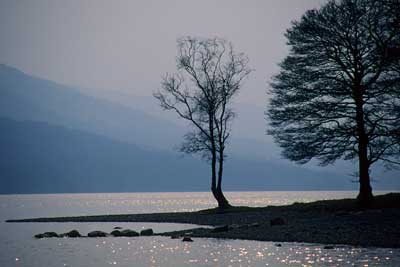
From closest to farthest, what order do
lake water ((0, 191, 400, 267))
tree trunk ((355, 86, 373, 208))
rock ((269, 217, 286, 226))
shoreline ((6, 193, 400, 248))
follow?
lake water ((0, 191, 400, 267)), shoreline ((6, 193, 400, 248)), rock ((269, 217, 286, 226)), tree trunk ((355, 86, 373, 208))

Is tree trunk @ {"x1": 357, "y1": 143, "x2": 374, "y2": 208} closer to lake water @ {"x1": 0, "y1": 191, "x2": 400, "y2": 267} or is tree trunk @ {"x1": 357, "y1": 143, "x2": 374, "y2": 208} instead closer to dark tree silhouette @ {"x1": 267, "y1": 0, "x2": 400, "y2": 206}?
dark tree silhouette @ {"x1": 267, "y1": 0, "x2": 400, "y2": 206}

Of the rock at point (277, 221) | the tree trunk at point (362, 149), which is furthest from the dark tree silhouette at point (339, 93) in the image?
the rock at point (277, 221)

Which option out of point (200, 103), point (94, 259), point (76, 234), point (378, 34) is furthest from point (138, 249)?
point (200, 103)

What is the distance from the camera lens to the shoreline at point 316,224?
114 ft

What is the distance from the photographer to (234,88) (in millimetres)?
62469

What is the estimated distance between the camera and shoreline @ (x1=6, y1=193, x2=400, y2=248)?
34.6 m

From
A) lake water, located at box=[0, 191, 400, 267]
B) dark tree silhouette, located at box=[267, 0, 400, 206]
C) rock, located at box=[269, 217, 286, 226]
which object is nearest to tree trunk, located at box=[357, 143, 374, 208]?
dark tree silhouette, located at box=[267, 0, 400, 206]

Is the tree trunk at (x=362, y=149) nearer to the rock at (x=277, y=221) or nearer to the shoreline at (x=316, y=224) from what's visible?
the shoreline at (x=316, y=224)

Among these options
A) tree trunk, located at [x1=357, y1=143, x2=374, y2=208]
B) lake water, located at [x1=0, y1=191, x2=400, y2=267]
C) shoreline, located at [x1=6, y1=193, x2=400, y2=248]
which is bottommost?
lake water, located at [x1=0, y1=191, x2=400, y2=267]

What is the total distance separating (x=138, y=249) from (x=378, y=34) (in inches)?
871

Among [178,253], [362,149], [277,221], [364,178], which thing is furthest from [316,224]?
[178,253]

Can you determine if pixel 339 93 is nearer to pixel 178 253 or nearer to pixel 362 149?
pixel 362 149

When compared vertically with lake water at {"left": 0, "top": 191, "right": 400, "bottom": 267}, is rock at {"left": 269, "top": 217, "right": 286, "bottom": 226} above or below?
above

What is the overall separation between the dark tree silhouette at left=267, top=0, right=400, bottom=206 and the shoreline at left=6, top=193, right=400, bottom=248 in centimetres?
338
